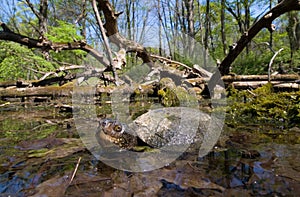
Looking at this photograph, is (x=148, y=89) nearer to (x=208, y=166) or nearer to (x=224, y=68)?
(x=224, y=68)

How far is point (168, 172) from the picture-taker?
1976mm

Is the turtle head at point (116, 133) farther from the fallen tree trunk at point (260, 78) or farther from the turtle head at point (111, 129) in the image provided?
Answer: the fallen tree trunk at point (260, 78)

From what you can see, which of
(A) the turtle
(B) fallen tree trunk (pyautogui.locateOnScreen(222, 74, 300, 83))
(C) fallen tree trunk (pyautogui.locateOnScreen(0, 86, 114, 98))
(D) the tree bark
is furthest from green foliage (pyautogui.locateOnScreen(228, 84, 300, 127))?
(C) fallen tree trunk (pyautogui.locateOnScreen(0, 86, 114, 98))

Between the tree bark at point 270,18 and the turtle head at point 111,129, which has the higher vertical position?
the tree bark at point 270,18

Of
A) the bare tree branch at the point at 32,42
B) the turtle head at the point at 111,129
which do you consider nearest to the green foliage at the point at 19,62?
the bare tree branch at the point at 32,42

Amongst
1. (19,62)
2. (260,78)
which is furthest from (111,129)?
(19,62)

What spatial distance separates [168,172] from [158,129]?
92 centimetres

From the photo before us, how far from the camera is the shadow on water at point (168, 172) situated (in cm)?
163

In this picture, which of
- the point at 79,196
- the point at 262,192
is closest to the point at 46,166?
the point at 79,196

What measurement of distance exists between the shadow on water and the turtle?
0.30 meters

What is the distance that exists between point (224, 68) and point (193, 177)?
6309 millimetres

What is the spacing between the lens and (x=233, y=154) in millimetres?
2359

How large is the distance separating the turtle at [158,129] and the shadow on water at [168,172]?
296mm

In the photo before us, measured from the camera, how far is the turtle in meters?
2.54
